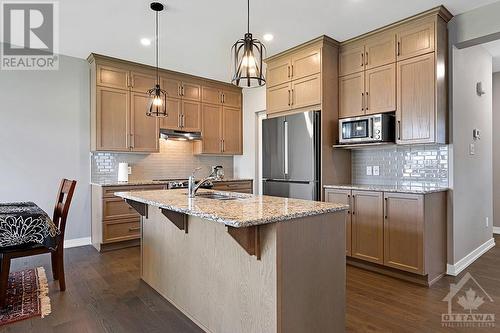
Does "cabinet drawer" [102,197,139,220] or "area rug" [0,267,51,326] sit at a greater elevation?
"cabinet drawer" [102,197,139,220]

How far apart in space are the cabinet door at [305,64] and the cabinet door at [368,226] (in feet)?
5.29

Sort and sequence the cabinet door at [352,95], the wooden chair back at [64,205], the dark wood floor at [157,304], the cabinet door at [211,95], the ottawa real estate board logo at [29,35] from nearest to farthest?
the dark wood floor at [157,304], the wooden chair back at [64,205], the ottawa real estate board logo at [29,35], the cabinet door at [352,95], the cabinet door at [211,95]

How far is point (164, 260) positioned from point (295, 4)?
2.67 m

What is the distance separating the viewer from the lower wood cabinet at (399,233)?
2.91 metres

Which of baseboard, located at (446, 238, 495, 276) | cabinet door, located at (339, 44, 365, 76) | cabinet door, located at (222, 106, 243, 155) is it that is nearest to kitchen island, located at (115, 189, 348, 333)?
baseboard, located at (446, 238, 495, 276)

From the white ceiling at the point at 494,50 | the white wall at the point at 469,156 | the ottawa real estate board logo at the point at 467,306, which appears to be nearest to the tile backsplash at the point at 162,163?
the white wall at the point at 469,156

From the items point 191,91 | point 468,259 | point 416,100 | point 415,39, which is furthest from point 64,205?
point 468,259

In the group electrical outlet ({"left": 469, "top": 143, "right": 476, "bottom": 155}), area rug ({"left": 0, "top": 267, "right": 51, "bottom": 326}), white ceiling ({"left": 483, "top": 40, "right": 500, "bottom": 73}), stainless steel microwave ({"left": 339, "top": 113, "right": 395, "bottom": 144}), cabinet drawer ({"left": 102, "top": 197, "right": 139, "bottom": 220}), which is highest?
white ceiling ({"left": 483, "top": 40, "right": 500, "bottom": 73})

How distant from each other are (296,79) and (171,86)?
2081 mm

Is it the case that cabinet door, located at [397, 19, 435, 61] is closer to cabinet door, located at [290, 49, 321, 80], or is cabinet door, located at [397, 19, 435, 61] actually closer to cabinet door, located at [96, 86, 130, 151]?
cabinet door, located at [290, 49, 321, 80]

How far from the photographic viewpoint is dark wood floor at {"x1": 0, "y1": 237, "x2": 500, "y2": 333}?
2191 mm

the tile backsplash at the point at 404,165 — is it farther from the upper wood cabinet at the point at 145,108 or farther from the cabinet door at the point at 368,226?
the upper wood cabinet at the point at 145,108

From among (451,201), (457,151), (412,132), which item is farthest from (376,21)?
(451,201)

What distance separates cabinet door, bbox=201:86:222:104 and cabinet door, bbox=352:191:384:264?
3138mm
